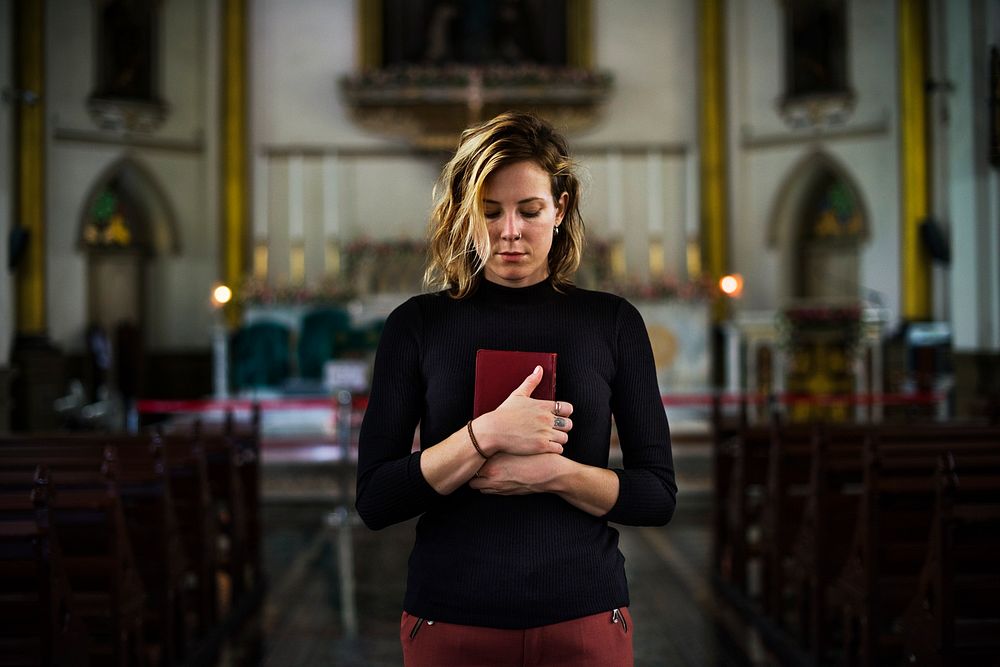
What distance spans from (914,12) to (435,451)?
1120 cm

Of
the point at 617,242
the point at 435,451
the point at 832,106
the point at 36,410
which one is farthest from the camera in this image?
the point at 617,242

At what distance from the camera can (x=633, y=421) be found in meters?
1.46

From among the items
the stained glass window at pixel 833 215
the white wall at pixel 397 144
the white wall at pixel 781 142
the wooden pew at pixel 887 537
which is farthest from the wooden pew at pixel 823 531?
the white wall at pixel 397 144

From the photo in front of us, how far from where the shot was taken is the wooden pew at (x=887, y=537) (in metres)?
3.15

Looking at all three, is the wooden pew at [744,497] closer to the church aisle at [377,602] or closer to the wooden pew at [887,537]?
the church aisle at [377,602]

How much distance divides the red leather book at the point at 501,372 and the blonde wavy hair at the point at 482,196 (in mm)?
142

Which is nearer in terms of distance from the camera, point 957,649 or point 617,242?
point 957,649

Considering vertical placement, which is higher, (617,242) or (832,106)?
(832,106)

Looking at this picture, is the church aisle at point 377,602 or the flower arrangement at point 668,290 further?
the flower arrangement at point 668,290

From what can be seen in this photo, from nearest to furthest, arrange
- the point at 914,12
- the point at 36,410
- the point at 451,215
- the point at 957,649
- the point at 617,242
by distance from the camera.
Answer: the point at 451,215
the point at 957,649
the point at 36,410
the point at 914,12
the point at 617,242

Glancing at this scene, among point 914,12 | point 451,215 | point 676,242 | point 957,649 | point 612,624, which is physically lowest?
point 957,649

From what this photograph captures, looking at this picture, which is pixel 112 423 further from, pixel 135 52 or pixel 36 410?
pixel 135 52

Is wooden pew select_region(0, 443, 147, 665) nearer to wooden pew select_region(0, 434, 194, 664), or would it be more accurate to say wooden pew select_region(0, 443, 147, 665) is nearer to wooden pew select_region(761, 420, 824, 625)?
wooden pew select_region(0, 434, 194, 664)

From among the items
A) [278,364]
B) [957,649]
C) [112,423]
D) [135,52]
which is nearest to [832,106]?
[278,364]
